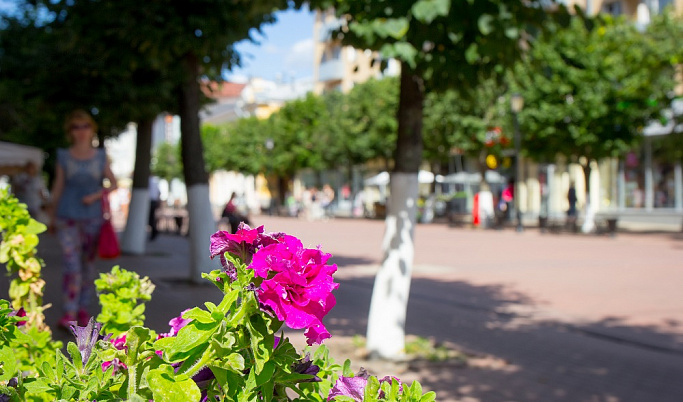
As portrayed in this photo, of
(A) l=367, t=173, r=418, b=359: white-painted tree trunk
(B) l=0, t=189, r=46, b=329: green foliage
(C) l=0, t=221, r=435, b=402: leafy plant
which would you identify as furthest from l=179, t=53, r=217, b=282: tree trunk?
(C) l=0, t=221, r=435, b=402: leafy plant

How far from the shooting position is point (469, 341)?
741 centimetres

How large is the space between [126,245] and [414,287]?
22.8 ft

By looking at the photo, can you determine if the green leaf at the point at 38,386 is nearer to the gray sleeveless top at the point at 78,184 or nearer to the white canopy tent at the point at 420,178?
the gray sleeveless top at the point at 78,184

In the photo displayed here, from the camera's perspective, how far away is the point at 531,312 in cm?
930

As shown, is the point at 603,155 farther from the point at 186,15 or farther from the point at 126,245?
the point at 186,15

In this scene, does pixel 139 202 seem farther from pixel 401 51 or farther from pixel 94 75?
pixel 401 51

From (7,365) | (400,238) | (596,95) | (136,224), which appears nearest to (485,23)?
(400,238)

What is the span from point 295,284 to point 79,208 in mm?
5331

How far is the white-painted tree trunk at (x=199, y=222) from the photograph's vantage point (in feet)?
34.6

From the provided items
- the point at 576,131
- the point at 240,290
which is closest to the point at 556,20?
the point at 240,290

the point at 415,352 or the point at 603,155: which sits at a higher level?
the point at 603,155

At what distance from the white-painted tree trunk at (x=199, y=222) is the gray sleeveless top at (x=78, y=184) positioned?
4114 mm

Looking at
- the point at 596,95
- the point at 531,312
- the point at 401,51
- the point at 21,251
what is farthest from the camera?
the point at 596,95

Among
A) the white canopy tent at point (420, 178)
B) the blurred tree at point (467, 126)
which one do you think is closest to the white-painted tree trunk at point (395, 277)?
the blurred tree at point (467, 126)
